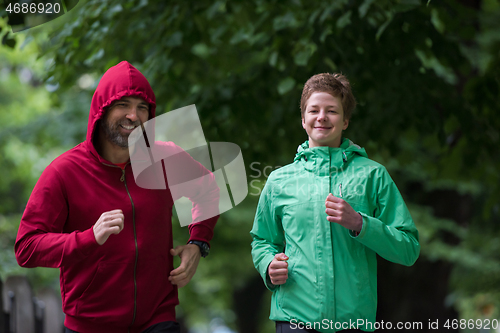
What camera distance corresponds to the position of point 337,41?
4137 mm

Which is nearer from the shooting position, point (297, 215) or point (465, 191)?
point (297, 215)

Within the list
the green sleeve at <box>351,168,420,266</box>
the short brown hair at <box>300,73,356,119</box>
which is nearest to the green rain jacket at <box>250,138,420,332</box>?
the green sleeve at <box>351,168,420,266</box>

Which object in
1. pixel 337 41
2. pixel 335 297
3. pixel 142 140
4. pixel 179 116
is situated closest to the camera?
pixel 335 297

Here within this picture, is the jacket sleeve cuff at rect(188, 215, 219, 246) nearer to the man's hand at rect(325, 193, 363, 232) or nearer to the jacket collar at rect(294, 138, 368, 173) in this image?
the jacket collar at rect(294, 138, 368, 173)

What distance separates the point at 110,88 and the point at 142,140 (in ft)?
0.97

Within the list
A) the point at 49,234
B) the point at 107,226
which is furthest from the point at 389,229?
the point at 49,234

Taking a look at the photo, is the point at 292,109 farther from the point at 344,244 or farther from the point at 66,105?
the point at 66,105

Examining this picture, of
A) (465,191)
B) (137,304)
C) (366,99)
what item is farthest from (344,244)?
(465,191)

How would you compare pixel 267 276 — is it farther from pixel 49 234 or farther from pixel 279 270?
pixel 49 234

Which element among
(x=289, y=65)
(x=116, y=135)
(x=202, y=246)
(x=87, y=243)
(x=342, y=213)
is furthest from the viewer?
(x=289, y=65)

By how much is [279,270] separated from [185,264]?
23.2 inches

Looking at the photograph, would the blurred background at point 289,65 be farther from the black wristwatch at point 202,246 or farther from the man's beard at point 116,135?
the black wristwatch at point 202,246

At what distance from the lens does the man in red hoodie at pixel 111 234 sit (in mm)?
2393

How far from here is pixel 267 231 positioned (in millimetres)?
2484
